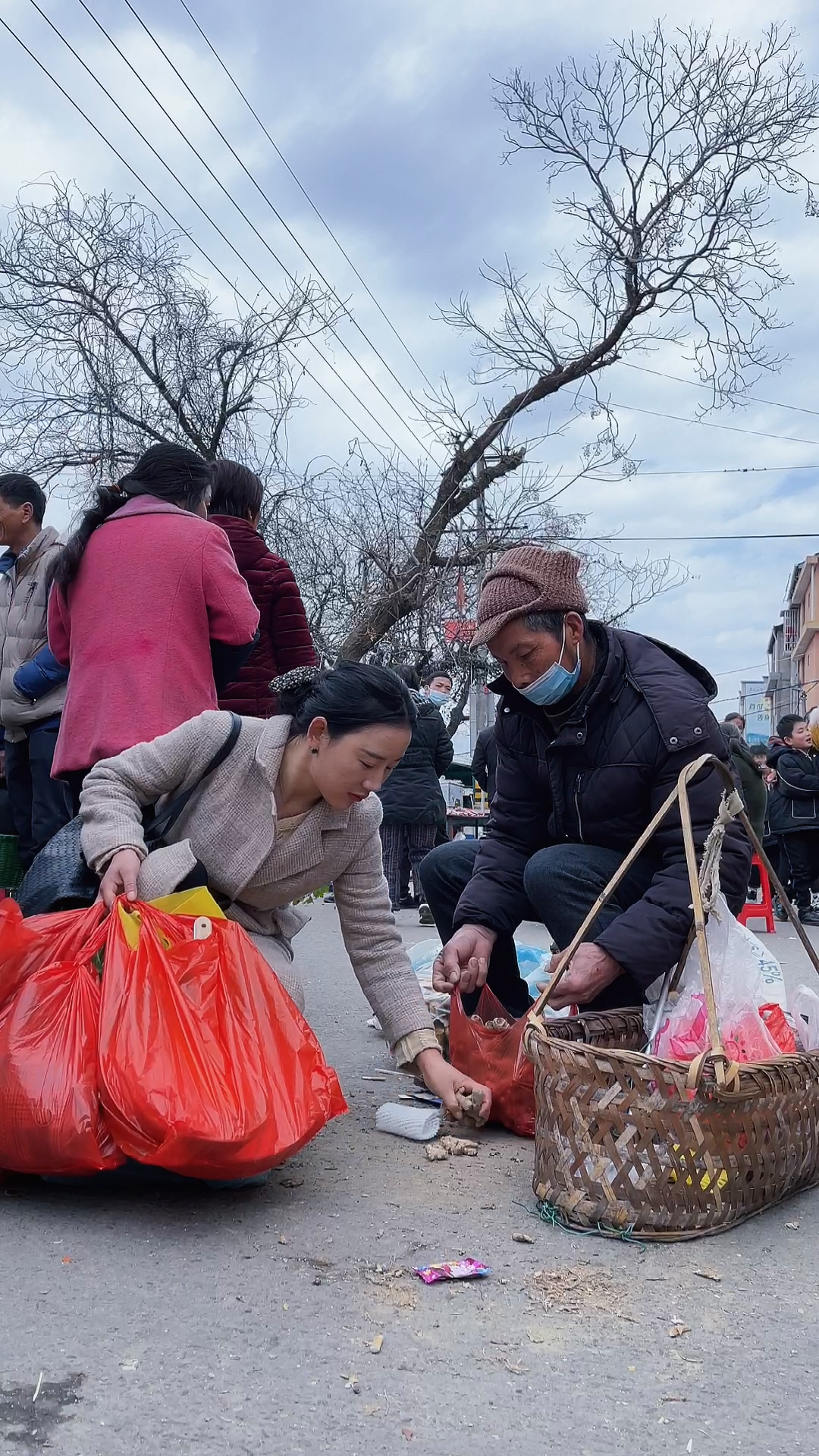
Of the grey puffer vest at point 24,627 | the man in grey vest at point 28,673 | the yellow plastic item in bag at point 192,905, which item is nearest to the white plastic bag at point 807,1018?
the yellow plastic item in bag at point 192,905

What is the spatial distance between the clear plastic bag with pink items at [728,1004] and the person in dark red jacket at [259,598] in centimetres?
190

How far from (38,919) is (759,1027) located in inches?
57.1

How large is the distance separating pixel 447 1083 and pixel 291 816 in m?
0.68

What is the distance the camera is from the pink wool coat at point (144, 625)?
3.21m

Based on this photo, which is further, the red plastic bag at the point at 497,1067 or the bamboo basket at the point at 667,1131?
the red plastic bag at the point at 497,1067

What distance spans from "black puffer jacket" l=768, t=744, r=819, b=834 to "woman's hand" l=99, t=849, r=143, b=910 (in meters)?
7.83

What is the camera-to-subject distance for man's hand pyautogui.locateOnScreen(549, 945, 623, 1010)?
8.43ft

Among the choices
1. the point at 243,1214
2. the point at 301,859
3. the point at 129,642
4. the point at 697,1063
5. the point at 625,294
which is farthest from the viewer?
the point at 625,294

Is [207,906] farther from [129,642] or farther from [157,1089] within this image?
[129,642]

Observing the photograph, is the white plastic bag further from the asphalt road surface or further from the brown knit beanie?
the brown knit beanie

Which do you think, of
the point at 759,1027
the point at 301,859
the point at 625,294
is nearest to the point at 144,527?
the point at 301,859

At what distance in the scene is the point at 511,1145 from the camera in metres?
2.83

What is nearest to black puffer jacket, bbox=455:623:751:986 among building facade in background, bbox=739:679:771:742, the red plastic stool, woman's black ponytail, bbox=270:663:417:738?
woman's black ponytail, bbox=270:663:417:738

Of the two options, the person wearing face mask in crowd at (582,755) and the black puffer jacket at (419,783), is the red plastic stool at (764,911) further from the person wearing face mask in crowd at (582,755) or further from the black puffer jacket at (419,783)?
the person wearing face mask in crowd at (582,755)
